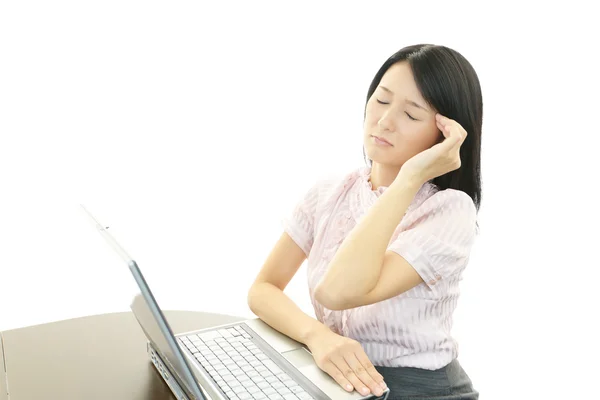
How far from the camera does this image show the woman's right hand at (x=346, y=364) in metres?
1.19

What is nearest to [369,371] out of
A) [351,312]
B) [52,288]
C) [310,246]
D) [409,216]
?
[351,312]

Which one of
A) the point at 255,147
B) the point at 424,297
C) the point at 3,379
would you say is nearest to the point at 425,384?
the point at 424,297

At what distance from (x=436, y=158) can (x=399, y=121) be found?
0.45ft

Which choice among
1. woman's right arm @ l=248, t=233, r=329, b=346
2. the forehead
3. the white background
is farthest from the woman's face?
the white background

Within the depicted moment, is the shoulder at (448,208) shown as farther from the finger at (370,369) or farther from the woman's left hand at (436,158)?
the finger at (370,369)

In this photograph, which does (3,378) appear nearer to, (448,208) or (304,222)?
(304,222)

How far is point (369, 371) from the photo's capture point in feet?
4.04

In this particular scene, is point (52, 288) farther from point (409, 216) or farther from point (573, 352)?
point (573, 352)

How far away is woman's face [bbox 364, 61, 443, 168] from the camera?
1439 mm

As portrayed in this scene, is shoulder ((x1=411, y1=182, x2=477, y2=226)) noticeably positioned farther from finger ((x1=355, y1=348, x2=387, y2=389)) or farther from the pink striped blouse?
finger ((x1=355, y1=348, x2=387, y2=389))

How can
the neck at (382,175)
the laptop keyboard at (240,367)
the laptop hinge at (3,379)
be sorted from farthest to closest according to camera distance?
1. the neck at (382,175)
2. the laptop hinge at (3,379)
3. the laptop keyboard at (240,367)

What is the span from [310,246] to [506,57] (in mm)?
1600

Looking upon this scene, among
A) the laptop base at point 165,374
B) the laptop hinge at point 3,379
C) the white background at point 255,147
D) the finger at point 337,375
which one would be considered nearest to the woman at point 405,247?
the finger at point 337,375

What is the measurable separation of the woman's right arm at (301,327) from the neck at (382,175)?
0.27 metres
